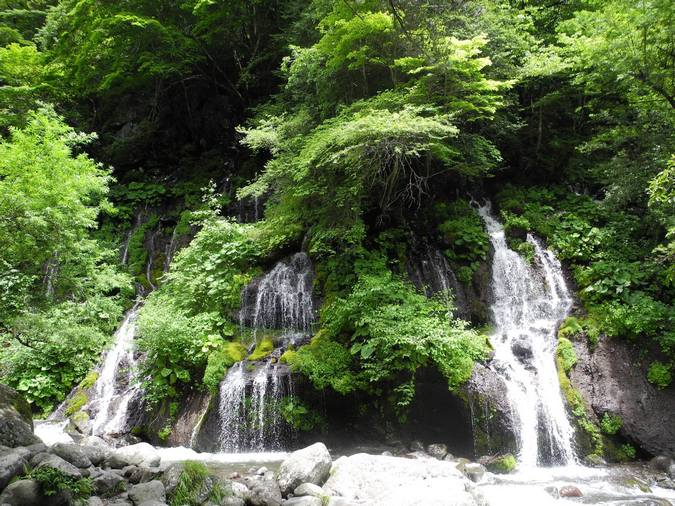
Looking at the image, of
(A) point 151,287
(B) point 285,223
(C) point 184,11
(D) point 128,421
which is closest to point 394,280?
(B) point 285,223

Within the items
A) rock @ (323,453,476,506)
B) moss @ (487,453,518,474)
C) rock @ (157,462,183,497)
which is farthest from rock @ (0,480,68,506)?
moss @ (487,453,518,474)

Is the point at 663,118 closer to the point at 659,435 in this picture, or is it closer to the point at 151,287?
the point at 659,435

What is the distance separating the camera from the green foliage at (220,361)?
29.9 ft

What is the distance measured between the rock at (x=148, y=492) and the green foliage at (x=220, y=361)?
332cm

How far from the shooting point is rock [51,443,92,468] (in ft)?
20.0

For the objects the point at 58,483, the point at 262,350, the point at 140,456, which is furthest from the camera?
the point at 262,350

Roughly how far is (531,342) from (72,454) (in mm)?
9052

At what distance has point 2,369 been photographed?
1069 centimetres

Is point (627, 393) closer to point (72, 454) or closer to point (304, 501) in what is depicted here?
point (304, 501)

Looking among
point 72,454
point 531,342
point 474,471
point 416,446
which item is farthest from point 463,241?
point 72,454

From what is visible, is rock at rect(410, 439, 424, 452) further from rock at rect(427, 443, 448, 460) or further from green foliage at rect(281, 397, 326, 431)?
→ green foliage at rect(281, 397, 326, 431)

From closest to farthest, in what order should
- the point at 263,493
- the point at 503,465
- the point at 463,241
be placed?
1. the point at 263,493
2. the point at 503,465
3. the point at 463,241

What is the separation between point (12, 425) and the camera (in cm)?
618

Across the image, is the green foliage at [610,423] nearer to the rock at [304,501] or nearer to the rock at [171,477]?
the rock at [304,501]
